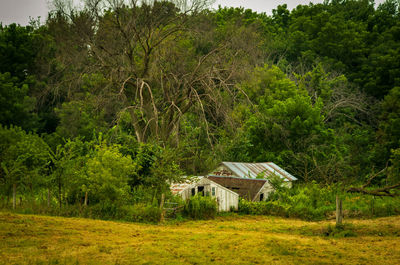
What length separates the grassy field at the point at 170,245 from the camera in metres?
12.0

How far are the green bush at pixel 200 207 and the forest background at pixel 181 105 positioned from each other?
1002 millimetres

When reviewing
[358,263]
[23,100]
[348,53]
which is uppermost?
[348,53]

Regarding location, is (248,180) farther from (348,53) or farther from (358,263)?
(348,53)

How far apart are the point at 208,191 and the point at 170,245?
10423 mm

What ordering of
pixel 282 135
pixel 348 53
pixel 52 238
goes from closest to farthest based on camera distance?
pixel 52 238 → pixel 282 135 → pixel 348 53

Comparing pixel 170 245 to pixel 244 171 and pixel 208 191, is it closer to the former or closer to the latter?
pixel 208 191

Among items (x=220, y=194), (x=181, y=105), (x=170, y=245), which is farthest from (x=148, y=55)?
(x=170, y=245)

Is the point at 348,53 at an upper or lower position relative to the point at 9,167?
upper

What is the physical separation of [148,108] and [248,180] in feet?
25.3

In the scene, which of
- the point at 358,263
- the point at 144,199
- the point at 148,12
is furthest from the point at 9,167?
the point at 358,263

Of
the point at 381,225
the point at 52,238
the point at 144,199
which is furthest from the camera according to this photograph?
the point at 144,199

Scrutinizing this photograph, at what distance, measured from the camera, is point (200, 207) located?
21.8 meters

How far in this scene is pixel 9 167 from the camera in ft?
63.2

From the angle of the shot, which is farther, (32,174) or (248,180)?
(248,180)
